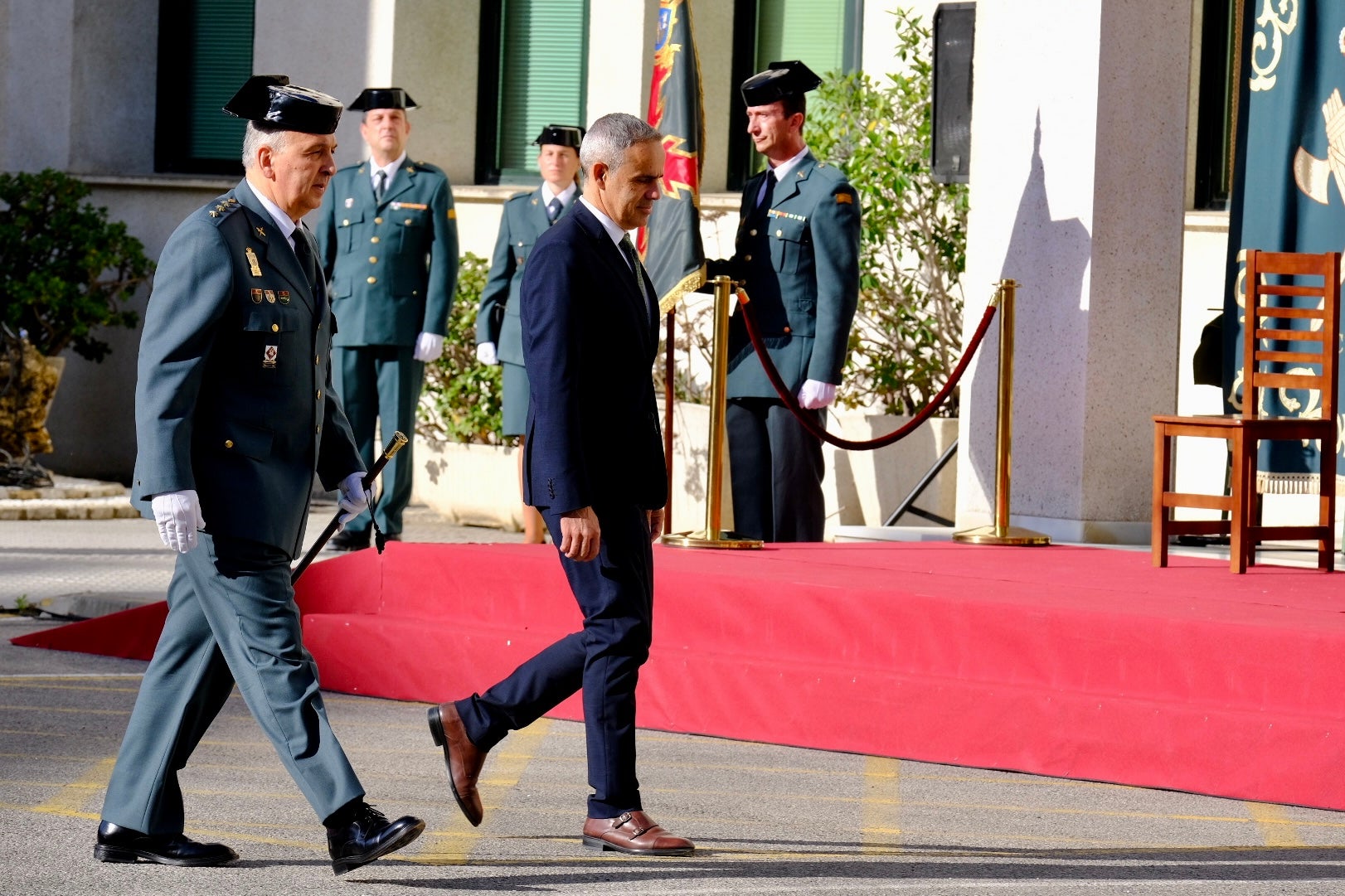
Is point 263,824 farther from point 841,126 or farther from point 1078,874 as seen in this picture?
point 841,126

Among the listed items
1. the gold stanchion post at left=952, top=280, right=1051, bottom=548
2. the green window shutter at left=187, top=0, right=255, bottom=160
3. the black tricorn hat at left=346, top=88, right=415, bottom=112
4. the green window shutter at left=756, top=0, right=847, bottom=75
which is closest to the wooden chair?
the gold stanchion post at left=952, top=280, right=1051, bottom=548

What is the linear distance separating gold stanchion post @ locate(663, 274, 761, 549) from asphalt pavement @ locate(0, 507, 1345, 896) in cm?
130

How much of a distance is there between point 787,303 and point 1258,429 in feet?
6.06

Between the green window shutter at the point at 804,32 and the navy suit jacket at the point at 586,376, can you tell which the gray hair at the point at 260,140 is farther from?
the green window shutter at the point at 804,32

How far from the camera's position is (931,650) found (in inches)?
259

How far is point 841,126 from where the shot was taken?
12188 millimetres

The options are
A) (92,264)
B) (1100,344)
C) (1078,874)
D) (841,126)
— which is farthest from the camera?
(92,264)

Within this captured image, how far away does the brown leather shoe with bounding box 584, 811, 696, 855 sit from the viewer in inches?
197

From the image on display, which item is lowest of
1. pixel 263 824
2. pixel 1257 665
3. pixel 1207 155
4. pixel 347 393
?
pixel 263 824

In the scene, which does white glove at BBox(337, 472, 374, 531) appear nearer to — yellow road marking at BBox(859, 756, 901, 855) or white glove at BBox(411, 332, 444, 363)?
yellow road marking at BBox(859, 756, 901, 855)

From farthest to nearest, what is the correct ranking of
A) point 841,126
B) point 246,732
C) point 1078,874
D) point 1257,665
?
point 841,126, point 246,732, point 1257,665, point 1078,874

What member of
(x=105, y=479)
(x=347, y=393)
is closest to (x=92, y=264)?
(x=105, y=479)

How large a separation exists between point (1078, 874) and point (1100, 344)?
179 inches

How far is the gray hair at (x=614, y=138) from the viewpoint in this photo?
5055 mm
